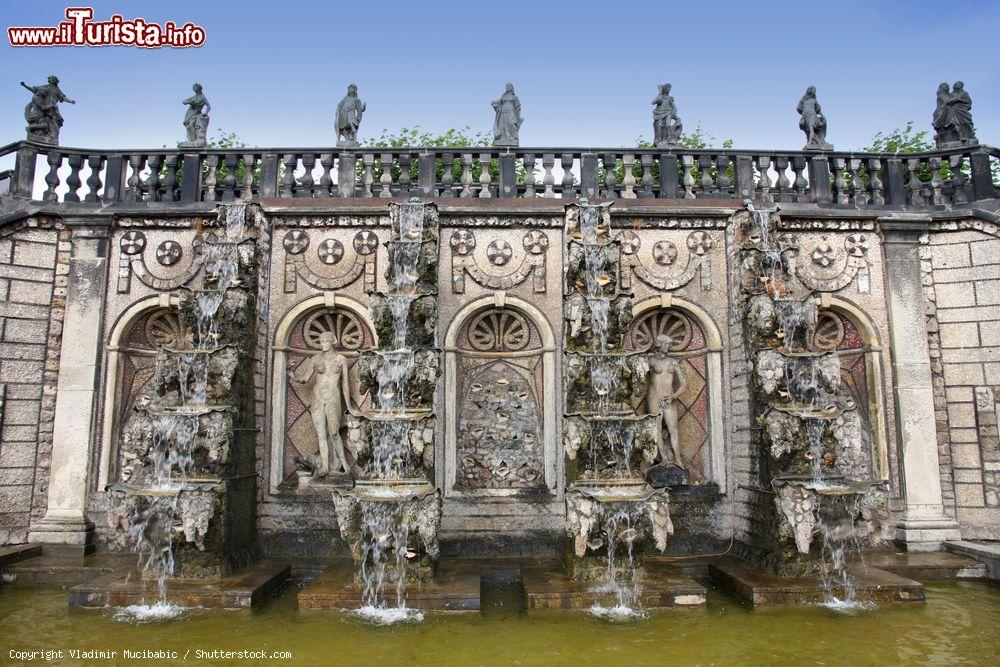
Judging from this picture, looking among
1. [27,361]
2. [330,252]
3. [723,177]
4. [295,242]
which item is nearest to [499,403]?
[330,252]

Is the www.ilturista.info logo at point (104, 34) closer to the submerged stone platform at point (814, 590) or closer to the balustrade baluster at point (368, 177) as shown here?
the balustrade baluster at point (368, 177)

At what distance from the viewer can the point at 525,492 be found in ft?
36.8

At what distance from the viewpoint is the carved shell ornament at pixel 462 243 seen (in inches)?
466

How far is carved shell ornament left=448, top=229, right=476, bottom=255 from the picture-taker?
38.8ft

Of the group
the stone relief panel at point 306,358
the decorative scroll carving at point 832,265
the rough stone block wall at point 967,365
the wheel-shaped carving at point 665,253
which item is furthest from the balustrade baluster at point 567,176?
the rough stone block wall at point 967,365

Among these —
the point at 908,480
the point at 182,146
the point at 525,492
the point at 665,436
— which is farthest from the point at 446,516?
the point at 182,146

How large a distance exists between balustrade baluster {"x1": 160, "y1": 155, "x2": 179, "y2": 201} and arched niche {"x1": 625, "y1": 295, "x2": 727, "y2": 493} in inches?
358

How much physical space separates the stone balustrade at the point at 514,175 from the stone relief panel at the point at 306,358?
243 cm

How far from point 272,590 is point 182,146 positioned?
8.98 m

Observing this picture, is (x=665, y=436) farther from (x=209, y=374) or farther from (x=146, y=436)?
(x=146, y=436)

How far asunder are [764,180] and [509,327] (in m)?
5.77

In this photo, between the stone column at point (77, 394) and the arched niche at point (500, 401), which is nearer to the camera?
the stone column at point (77, 394)

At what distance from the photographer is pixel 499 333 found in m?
12.2

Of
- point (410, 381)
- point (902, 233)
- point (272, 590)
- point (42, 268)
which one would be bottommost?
point (272, 590)
